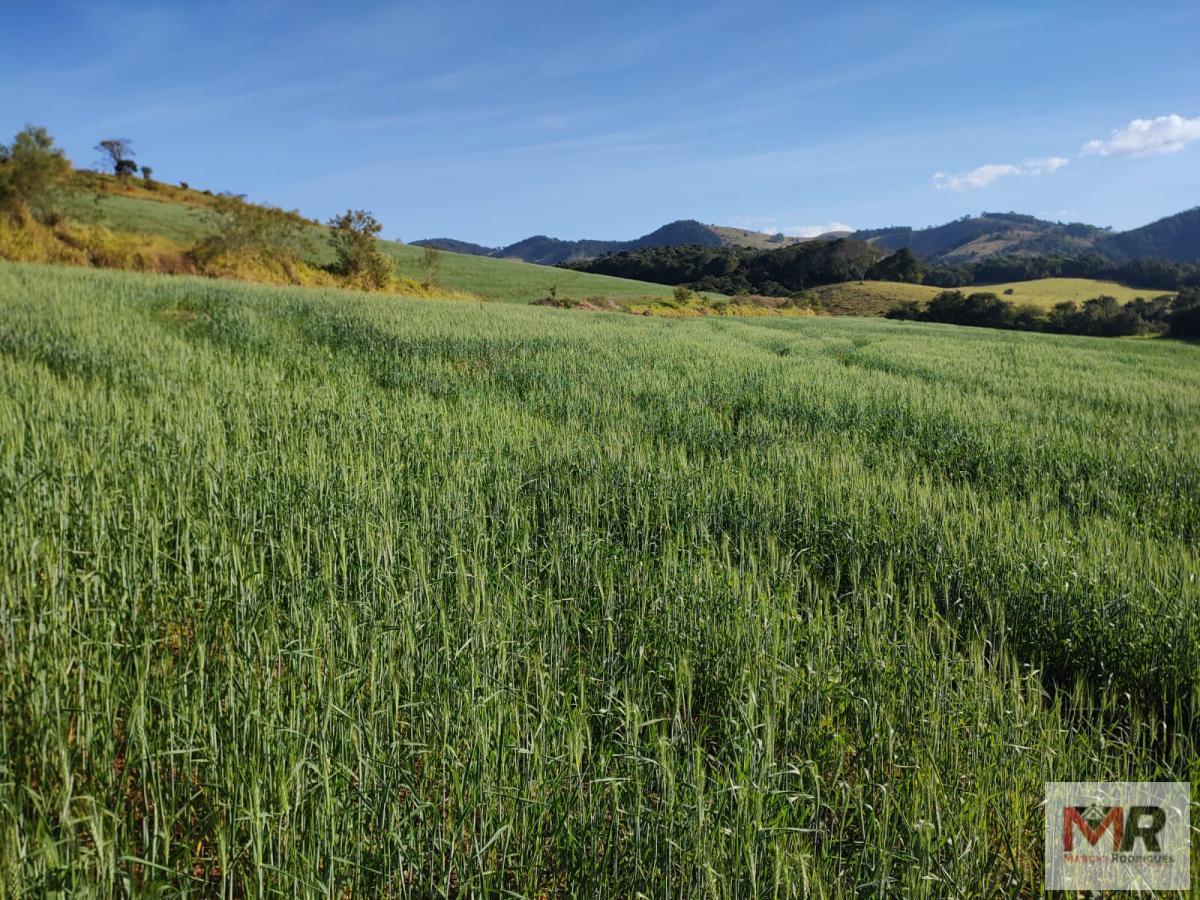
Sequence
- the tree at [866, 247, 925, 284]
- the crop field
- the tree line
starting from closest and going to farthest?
1. the crop field
2. the tree line
3. the tree at [866, 247, 925, 284]

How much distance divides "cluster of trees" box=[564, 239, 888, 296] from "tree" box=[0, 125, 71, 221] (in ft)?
212

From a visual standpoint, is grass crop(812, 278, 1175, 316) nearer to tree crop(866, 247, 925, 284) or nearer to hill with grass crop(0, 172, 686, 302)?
tree crop(866, 247, 925, 284)

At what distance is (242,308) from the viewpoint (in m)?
13.5

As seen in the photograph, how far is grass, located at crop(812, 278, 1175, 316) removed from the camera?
68250 millimetres

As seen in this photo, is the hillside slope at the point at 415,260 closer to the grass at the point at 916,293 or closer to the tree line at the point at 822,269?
the tree line at the point at 822,269

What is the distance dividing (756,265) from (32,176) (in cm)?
8134

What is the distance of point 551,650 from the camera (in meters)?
2.34

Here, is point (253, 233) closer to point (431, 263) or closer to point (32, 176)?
point (32, 176)

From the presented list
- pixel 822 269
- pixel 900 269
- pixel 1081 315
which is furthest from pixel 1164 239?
pixel 1081 315

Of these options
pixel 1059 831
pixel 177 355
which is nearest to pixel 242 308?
pixel 177 355

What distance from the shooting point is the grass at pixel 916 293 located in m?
68.2

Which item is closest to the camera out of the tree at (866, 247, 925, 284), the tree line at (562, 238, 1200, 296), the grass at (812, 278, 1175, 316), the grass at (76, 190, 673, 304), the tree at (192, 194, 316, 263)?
the tree at (192, 194, 316, 263)
